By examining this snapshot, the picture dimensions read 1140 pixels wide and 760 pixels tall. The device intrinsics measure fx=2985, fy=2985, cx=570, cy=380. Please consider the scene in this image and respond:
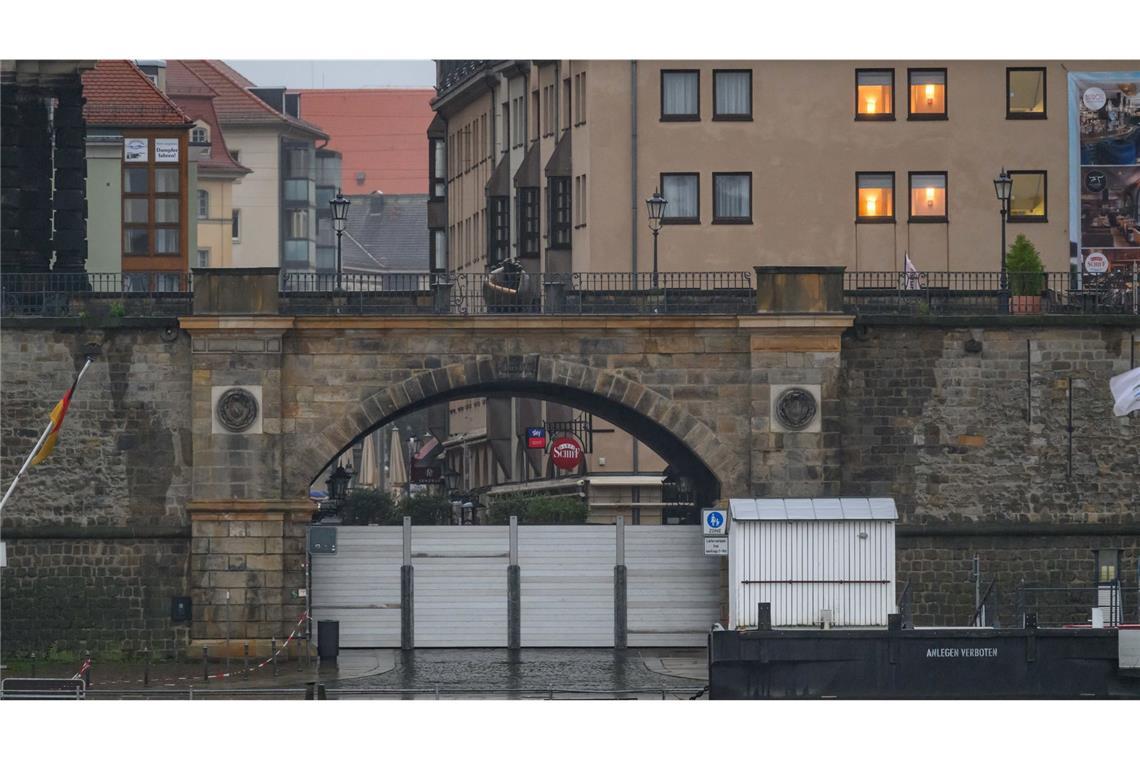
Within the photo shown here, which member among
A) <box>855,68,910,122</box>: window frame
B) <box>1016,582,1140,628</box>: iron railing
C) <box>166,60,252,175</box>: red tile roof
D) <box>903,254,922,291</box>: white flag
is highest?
<box>166,60,252,175</box>: red tile roof

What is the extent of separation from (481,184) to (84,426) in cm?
4167

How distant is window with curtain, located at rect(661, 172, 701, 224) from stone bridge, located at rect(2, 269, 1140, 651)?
17.9 meters

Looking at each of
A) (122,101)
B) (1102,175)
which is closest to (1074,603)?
(1102,175)

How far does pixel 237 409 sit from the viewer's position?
63000 mm

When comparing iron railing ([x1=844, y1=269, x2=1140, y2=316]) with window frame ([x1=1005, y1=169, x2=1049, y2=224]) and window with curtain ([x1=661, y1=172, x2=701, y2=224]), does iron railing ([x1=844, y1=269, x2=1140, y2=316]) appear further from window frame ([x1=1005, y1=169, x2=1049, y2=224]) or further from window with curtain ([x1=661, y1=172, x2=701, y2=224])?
window with curtain ([x1=661, y1=172, x2=701, y2=224])

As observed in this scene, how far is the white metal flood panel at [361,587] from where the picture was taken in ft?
213

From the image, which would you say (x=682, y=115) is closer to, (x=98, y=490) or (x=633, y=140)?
(x=633, y=140)

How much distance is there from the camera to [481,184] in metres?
104

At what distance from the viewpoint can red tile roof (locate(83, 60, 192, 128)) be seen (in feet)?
306

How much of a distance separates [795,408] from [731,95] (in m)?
19.8

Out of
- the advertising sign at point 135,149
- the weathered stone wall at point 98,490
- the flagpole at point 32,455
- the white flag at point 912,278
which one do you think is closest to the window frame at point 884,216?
the white flag at point 912,278

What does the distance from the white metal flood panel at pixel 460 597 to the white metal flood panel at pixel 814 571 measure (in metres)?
8.09

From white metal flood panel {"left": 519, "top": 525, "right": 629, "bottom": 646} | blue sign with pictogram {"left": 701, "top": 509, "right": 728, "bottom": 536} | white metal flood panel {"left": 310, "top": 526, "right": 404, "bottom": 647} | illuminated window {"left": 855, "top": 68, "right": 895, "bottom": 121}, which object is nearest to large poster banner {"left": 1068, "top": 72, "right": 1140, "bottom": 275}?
illuminated window {"left": 855, "top": 68, "right": 895, "bottom": 121}

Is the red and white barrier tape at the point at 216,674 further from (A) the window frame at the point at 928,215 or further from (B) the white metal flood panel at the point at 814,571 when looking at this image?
(A) the window frame at the point at 928,215
